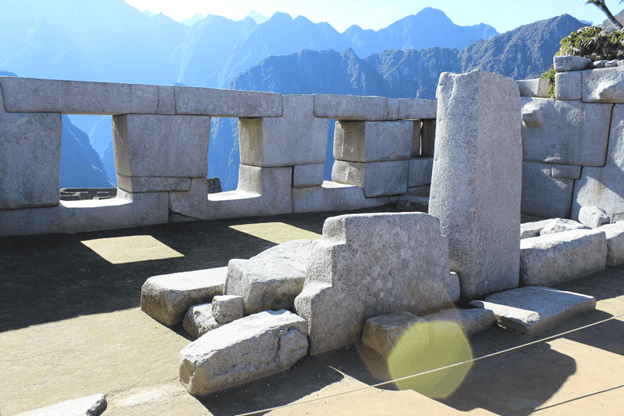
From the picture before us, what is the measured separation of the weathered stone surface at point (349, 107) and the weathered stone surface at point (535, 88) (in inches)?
93.5

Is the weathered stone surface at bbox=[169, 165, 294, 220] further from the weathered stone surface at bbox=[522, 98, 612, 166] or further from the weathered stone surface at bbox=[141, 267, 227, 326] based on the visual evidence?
the weathered stone surface at bbox=[522, 98, 612, 166]

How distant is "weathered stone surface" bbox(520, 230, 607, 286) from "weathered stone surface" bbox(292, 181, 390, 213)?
3.56 metres

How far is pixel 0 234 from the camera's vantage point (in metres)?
5.02

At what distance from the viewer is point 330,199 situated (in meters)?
7.48

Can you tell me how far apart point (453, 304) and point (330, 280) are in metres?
1.18

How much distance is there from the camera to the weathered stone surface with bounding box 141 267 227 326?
10.4 ft

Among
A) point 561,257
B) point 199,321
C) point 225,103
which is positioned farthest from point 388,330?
point 225,103

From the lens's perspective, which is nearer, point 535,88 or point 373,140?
point 535,88

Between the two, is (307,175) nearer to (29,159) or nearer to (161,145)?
(161,145)

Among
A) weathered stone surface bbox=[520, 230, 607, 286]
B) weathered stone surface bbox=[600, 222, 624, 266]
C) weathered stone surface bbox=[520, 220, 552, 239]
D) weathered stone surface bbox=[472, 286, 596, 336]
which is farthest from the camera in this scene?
weathered stone surface bbox=[520, 220, 552, 239]

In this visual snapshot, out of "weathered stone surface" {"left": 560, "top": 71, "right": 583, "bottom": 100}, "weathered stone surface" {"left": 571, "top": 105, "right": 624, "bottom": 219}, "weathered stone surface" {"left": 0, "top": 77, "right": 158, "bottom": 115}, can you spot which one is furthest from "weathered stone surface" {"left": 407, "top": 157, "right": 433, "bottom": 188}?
"weathered stone surface" {"left": 0, "top": 77, "right": 158, "bottom": 115}

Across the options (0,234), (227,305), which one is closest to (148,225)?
(0,234)

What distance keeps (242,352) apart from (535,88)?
7.02 metres

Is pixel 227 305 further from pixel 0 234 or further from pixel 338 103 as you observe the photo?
pixel 338 103
